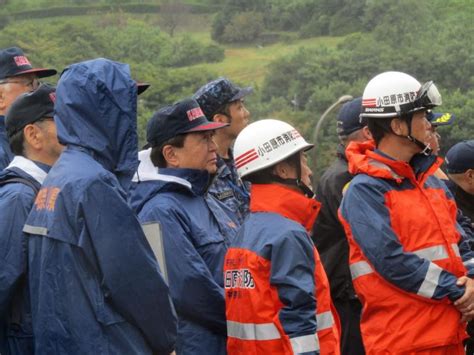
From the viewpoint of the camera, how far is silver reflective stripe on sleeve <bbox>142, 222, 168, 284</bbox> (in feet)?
14.2

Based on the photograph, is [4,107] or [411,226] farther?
[4,107]

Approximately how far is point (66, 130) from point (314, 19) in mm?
92420

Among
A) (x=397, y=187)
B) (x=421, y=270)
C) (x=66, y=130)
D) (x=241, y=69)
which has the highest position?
(x=66, y=130)

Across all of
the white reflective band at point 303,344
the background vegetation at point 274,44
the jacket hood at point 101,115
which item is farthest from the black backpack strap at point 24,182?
the background vegetation at point 274,44

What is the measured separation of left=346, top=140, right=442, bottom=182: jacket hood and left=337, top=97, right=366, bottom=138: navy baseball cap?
1269 mm

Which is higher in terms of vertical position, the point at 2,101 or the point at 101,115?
the point at 101,115

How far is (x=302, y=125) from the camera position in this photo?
57812mm

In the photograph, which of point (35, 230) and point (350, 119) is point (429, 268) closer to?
point (350, 119)

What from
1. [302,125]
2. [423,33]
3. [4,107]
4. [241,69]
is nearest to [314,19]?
[241,69]

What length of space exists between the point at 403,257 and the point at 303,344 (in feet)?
3.00

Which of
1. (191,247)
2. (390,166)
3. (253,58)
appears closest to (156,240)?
(191,247)

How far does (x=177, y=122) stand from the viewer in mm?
5277

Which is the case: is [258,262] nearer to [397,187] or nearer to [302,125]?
[397,187]

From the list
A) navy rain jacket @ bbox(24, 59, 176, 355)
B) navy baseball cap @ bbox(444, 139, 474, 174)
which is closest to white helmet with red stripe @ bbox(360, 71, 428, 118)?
navy baseball cap @ bbox(444, 139, 474, 174)
